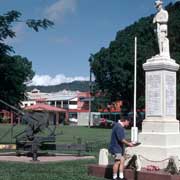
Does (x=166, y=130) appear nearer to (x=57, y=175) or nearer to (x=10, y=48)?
(x=57, y=175)

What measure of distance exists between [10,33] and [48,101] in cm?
13250

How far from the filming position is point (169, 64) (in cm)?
1623

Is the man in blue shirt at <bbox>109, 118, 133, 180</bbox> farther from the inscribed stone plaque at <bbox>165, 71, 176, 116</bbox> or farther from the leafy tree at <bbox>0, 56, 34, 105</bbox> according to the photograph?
the leafy tree at <bbox>0, 56, 34, 105</bbox>

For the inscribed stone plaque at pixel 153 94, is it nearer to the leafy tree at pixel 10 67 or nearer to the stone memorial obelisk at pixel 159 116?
the stone memorial obelisk at pixel 159 116

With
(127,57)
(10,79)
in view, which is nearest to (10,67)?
(10,79)

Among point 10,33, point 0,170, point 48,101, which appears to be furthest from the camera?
point 48,101

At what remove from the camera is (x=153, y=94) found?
53.2 feet

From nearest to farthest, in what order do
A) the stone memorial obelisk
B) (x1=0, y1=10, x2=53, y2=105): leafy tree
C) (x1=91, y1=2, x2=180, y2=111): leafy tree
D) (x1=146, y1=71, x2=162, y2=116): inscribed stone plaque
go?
the stone memorial obelisk → (x1=146, y1=71, x2=162, y2=116): inscribed stone plaque → (x1=0, y1=10, x2=53, y2=105): leafy tree → (x1=91, y1=2, x2=180, y2=111): leafy tree

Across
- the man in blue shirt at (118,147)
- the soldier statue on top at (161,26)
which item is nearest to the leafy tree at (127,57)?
the soldier statue on top at (161,26)

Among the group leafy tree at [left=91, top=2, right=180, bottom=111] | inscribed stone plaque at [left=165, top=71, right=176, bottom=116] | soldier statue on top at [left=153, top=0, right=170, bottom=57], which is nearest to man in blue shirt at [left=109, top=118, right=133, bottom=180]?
inscribed stone plaque at [left=165, top=71, right=176, bottom=116]

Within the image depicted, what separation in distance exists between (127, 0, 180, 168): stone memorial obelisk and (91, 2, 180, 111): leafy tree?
48.3m

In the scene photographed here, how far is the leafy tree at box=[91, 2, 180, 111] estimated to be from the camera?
67.0 metres

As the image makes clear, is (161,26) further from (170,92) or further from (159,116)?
(159,116)

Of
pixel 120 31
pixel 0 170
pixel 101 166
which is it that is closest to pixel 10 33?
pixel 0 170
